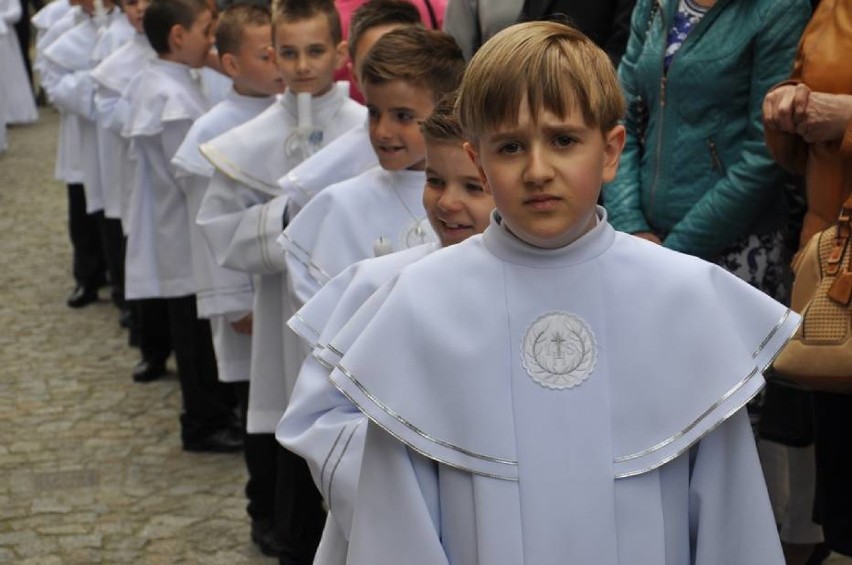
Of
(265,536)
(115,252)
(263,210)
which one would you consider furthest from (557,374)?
(115,252)

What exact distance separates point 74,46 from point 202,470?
4031mm

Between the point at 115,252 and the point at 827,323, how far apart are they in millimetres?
6616

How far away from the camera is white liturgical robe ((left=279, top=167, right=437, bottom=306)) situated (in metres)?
4.36

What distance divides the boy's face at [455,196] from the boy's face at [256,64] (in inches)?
101

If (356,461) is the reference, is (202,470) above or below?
below

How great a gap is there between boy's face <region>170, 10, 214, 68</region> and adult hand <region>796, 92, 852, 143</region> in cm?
361

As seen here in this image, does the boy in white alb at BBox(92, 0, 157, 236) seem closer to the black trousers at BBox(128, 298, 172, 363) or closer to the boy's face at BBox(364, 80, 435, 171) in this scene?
the black trousers at BBox(128, 298, 172, 363)

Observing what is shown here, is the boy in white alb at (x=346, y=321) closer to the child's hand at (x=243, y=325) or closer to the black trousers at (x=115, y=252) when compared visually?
the child's hand at (x=243, y=325)

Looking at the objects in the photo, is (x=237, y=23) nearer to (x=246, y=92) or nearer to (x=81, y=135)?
(x=246, y=92)

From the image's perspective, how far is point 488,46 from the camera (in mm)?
2750

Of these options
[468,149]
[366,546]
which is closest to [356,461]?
[366,546]

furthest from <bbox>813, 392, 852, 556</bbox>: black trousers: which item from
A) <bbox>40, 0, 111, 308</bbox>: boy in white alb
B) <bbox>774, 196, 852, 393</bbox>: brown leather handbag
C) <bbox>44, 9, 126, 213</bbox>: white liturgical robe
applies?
<bbox>40, 0, 111, 308</bbox>: boy in white alb

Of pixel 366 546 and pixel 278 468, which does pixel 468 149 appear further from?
pixel 278 468

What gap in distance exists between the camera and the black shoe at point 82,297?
34.4 ft
